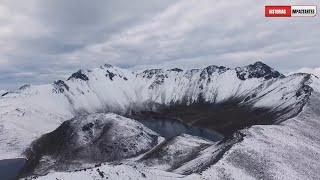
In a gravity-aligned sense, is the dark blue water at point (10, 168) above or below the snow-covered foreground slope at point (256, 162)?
below

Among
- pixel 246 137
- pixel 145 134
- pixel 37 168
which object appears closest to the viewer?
pixel 246 137

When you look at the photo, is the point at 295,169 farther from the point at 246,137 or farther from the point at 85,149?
the point at 85,149

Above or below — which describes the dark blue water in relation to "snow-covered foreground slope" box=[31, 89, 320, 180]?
below

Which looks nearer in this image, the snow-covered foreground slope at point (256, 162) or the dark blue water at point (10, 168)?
the snow-covered foreground slope at point (256, 162)

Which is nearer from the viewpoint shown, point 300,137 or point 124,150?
point 300,137

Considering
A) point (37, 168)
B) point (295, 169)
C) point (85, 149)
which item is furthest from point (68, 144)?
point (295, 169)

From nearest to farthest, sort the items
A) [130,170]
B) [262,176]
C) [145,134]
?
[130,170], [262,176], [145,134]

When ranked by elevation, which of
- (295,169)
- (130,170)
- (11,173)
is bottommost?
(11,173)
